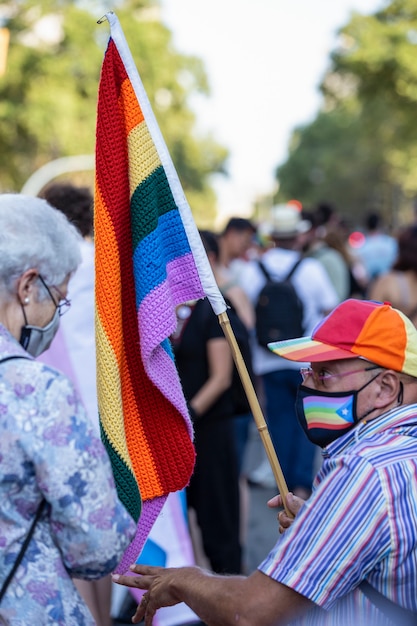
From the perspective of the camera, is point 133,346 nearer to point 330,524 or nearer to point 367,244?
point 330,524

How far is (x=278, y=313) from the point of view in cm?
639

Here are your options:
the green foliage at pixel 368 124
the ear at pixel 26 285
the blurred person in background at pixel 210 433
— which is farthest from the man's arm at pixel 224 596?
the green foliage at pixel 368 124

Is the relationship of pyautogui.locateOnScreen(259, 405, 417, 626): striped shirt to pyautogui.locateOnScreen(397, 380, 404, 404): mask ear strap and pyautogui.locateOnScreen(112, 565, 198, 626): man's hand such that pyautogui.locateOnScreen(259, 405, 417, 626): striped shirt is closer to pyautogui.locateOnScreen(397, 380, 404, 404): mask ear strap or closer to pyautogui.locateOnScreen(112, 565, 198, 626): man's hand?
pyautogui.locateOnScreen(397, 380, 404, 404): mask ear strap

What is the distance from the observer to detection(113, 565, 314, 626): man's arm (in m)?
2.05

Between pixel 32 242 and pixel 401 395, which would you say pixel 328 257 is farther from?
pixel 32 242

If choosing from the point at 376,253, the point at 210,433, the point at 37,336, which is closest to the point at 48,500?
the point at 37,336

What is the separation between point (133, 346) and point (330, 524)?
0.85 metres

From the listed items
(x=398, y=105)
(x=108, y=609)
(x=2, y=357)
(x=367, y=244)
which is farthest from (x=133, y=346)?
(x=398, y=105)

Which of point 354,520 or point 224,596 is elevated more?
point 354,520

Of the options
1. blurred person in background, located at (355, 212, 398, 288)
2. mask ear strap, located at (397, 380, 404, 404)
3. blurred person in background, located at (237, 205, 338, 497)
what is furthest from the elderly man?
blurred person in background, located at (355, 212, 398, 288)

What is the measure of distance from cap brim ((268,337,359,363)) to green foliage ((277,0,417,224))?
24.4 meters

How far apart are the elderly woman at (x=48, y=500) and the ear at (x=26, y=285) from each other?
0.09 m

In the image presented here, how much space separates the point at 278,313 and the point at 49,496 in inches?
177

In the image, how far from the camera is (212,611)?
7.21 feet
